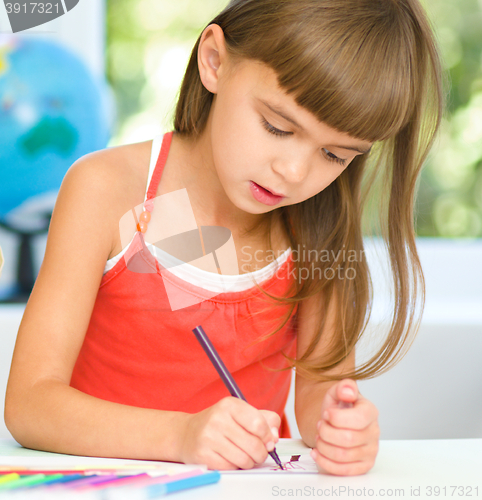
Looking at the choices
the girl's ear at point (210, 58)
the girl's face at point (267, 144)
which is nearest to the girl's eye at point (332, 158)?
the girl's face at point (267, 144)

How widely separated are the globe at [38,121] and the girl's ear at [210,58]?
2.24 ft

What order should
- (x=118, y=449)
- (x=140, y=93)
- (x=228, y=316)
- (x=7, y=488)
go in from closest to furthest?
(x=7, y=488) → (x=118, y=449) → (x=228, y=316) → (x=140, y=93)

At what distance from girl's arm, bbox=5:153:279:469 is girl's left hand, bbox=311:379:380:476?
4 centimetres

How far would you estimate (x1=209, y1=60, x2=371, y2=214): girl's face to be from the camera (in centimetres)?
51

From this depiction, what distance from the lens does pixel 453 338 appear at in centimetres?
114

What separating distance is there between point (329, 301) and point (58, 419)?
342 millimetres

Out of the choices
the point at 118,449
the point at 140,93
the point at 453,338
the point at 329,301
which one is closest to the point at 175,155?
the point at 329,301

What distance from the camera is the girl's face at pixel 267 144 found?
1.66 feet

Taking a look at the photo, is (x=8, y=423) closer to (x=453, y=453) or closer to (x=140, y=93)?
(x=453, y=453)

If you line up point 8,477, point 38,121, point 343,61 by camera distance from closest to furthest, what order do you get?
point 8,477, point 343,61, point 38,121

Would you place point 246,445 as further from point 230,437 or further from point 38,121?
point 38,121

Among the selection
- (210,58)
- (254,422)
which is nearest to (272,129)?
(210,58)

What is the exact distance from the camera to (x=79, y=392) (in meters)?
0.49

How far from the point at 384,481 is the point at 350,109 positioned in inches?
11.7
